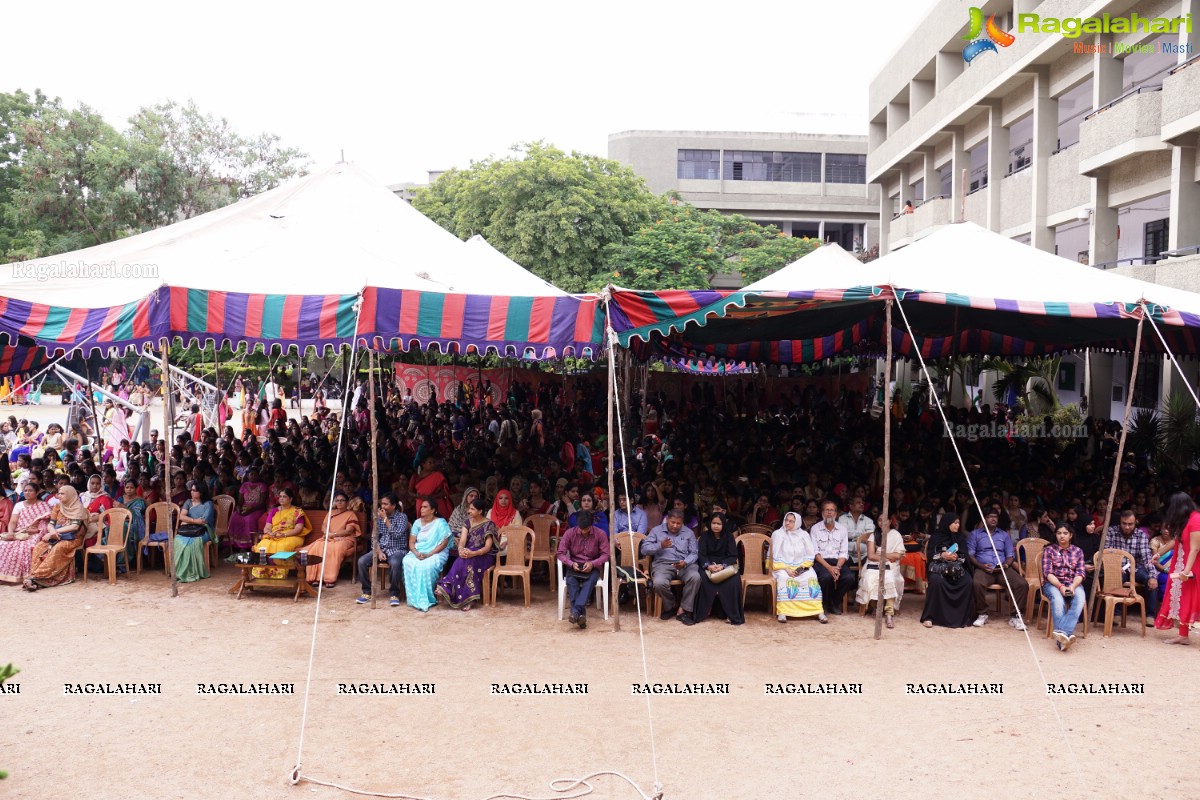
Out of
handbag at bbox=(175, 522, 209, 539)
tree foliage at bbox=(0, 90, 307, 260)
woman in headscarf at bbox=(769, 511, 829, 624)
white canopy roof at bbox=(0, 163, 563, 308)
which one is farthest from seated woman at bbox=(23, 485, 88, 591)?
tree foliage at bbox=(0, 90, 307, 260)

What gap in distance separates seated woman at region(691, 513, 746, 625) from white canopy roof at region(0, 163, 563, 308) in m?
2.85

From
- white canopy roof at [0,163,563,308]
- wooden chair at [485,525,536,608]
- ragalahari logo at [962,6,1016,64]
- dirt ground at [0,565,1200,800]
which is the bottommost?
dirt ground at [0,565,1200,800]

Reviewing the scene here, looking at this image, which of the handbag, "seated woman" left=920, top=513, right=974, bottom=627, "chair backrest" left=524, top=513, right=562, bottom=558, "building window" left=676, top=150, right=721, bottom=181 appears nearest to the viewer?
"seated woman" left=920, top=513, right=974, bottom=627

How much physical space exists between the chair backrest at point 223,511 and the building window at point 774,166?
34302mm

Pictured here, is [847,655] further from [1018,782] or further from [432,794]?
[432,794]

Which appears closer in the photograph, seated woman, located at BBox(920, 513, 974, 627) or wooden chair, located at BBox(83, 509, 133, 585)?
seated woman, located at BBox(920, 513, 974, 627)

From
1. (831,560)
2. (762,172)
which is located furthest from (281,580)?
(762,172)

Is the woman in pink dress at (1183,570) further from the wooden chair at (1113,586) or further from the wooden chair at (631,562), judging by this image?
the wooden chair at (631,562)

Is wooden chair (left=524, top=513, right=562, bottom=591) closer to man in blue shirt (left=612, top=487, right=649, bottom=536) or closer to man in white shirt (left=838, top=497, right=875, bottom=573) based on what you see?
man in blue shirt (left=612, top=487, right=649, bottom=536)

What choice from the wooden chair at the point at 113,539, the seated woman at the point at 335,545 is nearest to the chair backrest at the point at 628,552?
the seated woman at the point at 335,545

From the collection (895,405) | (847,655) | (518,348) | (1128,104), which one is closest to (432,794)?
(847,655)

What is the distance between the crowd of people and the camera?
8.06m

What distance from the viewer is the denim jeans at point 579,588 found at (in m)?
7.81

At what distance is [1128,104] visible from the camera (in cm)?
1447
